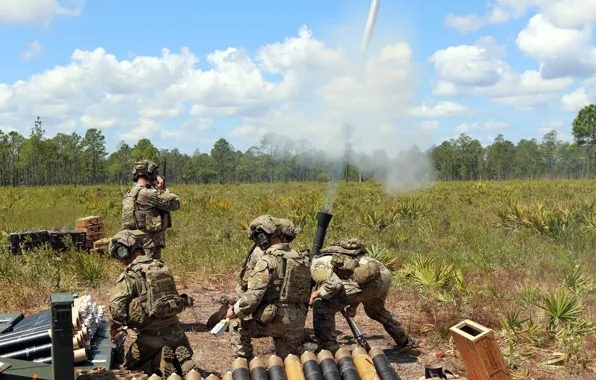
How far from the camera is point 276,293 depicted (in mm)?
5469

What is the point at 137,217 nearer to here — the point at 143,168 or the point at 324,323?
the point at 143,168

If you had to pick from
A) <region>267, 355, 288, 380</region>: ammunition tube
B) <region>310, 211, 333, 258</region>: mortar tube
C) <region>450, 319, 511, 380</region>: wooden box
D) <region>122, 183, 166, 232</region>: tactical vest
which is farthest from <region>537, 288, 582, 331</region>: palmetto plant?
<region>122, 183, 166, 232</region>: tactical vest

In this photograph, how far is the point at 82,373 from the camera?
4523mm

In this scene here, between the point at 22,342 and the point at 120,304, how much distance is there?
0.90m

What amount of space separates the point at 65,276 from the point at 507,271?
26.3ft

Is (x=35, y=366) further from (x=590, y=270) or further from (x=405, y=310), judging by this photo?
(x=590, y=270)

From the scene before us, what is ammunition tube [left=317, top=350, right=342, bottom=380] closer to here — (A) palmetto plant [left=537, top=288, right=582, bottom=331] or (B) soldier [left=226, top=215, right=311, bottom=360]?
(B) soldier [left=226, top=215, right=311, bottom=360]

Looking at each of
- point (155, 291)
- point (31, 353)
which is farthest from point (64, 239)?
point (31, 353)

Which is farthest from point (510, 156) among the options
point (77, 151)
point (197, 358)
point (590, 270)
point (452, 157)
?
point (197, 358)

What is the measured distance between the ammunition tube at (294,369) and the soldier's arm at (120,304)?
6.41 feet

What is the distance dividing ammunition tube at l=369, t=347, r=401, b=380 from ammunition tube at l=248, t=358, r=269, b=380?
0.78 meters

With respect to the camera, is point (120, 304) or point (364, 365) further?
point (120, 304)

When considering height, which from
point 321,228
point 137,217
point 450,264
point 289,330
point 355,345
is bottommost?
point 355,345

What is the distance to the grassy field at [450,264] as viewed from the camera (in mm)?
6840
